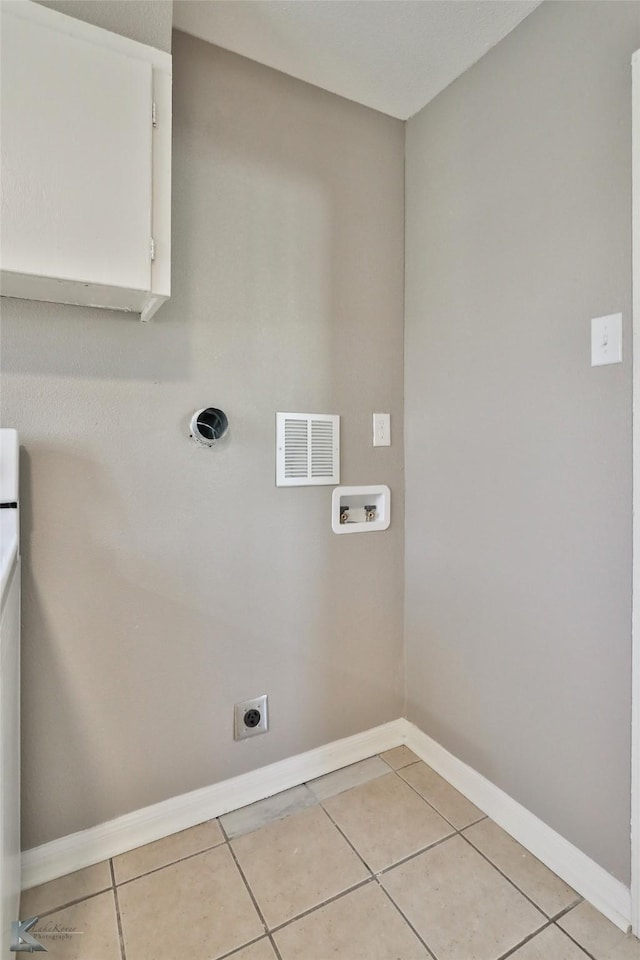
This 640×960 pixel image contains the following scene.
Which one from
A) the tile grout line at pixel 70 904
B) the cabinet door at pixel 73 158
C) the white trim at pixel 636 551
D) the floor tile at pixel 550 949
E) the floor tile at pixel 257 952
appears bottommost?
the floor tile at pixel 257 952

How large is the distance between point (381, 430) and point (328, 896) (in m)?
1.35

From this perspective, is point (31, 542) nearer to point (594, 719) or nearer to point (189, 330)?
point (189, 330)

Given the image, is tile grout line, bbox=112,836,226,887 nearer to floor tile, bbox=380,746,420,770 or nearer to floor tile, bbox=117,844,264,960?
floor tile, bbox=117,844,264,960

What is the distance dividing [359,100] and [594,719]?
2006mm

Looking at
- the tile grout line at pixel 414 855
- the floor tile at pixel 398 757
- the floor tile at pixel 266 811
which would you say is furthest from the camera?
the floor tile at pixel 398 757

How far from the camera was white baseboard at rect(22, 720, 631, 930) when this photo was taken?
1192 millimetres

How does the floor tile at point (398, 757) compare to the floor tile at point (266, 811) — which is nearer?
the floor tile at point (266, 811)

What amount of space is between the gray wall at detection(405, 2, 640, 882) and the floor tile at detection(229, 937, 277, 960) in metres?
0.76

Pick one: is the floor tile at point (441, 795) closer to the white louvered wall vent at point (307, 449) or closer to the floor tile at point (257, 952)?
the floor tile at point (257, 952)

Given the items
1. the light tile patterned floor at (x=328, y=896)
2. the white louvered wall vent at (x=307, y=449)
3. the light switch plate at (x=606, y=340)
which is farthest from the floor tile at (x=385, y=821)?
the light switch plate at (x=606, y=340)

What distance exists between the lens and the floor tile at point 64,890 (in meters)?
1.16

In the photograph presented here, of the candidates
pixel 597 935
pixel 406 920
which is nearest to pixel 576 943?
pixel 597 935

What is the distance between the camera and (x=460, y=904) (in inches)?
46.1

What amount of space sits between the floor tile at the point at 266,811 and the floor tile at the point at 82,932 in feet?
1.15
